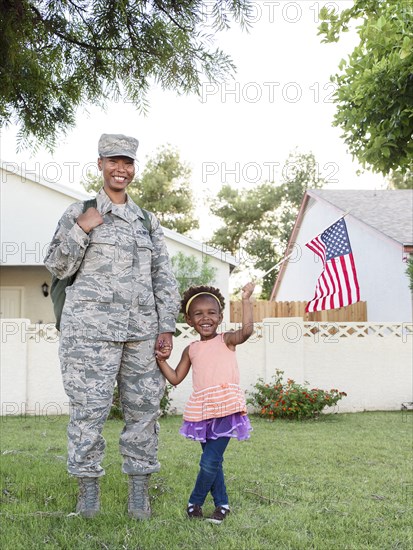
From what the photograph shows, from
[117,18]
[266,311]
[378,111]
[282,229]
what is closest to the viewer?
[117,18]

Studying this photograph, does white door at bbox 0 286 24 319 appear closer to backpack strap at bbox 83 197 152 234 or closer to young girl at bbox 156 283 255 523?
backpack strap at bbox 83 197 152 234

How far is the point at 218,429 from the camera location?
3699 mm

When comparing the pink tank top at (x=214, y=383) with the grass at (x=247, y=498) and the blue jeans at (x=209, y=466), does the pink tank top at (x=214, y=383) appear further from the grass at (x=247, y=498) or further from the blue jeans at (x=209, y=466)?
the grass at (x=247, y=498)

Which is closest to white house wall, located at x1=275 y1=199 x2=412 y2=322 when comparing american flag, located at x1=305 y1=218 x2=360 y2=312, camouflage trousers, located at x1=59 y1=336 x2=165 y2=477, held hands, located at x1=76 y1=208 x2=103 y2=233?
american flag, located at x1=305 y1=218 x2=360 y2=312

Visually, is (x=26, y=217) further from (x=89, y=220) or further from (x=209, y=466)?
(x=209, y=466)

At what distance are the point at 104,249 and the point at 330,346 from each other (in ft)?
24.2

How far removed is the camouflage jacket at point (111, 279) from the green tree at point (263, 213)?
83.6ft

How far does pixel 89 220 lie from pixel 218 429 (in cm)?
138

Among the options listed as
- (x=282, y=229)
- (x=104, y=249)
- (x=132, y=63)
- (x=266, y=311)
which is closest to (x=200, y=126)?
(x=266, y=311)

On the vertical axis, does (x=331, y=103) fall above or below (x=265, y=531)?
above

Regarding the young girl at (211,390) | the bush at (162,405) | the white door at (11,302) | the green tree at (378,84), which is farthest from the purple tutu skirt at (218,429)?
the white door at (11,302)

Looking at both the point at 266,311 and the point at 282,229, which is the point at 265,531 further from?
the point at 282,229

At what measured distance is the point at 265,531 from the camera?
11.5 ft

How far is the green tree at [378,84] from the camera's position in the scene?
22.0 ft
